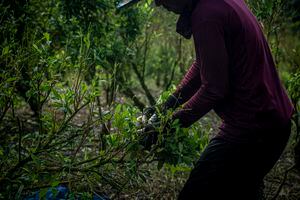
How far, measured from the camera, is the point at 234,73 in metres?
2.46

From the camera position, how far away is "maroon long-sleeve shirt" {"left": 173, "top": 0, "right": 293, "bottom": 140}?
7.64 feet

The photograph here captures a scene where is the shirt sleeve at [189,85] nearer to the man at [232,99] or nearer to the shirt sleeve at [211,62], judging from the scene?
the man at [232,99]

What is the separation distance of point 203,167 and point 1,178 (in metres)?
1.27

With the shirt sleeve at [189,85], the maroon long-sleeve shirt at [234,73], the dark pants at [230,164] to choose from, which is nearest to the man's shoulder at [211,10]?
the maroon long-sleeve shirt at [234,73]

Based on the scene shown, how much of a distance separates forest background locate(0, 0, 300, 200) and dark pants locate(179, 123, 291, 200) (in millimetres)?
171

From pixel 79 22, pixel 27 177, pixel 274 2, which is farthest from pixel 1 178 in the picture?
pixel 274 2

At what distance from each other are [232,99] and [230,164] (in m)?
0.39

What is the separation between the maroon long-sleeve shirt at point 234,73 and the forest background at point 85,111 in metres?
0.32

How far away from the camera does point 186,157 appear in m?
2.66

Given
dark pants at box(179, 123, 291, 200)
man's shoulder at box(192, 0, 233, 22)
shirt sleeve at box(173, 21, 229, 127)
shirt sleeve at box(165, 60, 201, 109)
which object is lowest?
dark pants at box(179, 123, 291, 200)

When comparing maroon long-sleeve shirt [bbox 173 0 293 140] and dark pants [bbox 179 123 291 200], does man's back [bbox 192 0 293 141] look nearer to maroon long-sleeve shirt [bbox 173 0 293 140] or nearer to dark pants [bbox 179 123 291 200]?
maroon long-sleeve shirt [bbox 173 0 293 140]

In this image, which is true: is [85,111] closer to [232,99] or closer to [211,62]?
[232,99]

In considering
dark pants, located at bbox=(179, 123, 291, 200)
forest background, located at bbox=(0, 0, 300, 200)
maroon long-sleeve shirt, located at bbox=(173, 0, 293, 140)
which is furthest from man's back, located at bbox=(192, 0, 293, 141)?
forest background, located at bbox=(0, 0, 300, 200)

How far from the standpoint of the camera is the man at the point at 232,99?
7.71 ft
